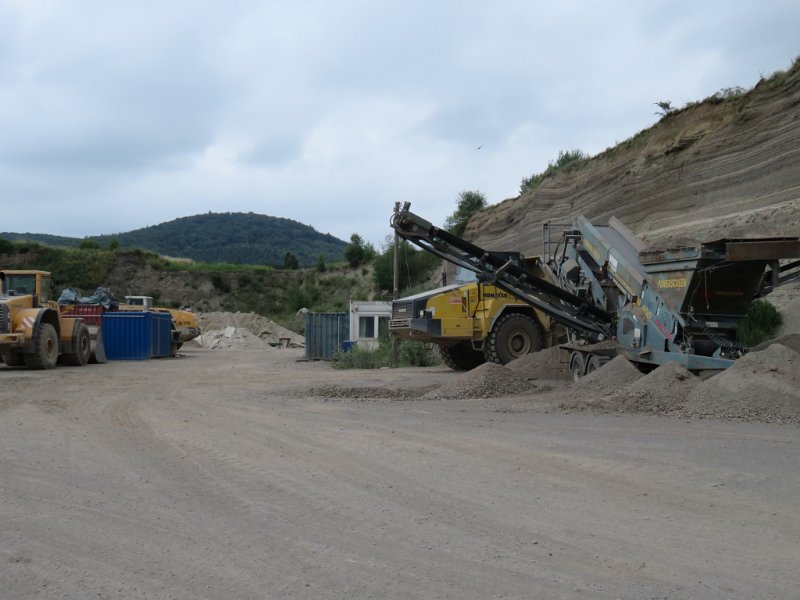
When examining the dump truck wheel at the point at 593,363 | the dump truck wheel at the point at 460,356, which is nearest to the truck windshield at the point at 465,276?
the dump truck wheel at the point at 460,356

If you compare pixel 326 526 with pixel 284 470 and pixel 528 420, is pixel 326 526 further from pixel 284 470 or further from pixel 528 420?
pixel 528 420

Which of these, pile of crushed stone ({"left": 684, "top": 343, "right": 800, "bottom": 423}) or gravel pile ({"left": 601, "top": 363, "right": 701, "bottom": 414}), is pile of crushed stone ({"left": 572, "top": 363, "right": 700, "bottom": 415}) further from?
pile of crushed stone ({"left": 684, "top": 343, "right": 800, "bottom": 423})

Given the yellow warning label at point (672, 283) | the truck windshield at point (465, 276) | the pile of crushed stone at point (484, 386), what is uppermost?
the truck windshield at point (465, 276)

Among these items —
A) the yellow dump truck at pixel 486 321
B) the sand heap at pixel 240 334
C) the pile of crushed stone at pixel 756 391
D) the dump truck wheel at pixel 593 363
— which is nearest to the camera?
the pile of crushed stone at pixel 756 391

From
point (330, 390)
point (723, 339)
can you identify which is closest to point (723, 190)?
point (723, 339)

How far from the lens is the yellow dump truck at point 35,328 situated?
20188mm

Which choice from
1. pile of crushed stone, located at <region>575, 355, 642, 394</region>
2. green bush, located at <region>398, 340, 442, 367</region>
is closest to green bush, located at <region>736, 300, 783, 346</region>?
pile of crushed stone, located at <region>575, 355, 642, 394</region>

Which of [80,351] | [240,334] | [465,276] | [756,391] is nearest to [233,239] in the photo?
[240,334]

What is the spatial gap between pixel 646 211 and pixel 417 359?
9.15 meters

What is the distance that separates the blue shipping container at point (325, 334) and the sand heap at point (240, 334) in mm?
15189

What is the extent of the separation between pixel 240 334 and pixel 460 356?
90.2 feet

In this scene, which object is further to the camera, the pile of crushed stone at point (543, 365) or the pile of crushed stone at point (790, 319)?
the pile of crushed stone at point (790, 319)

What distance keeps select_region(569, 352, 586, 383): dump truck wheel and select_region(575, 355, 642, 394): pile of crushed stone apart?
1.21 metres

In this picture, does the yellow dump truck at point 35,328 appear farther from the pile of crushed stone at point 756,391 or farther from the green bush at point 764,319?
the green bush at point 764,319
